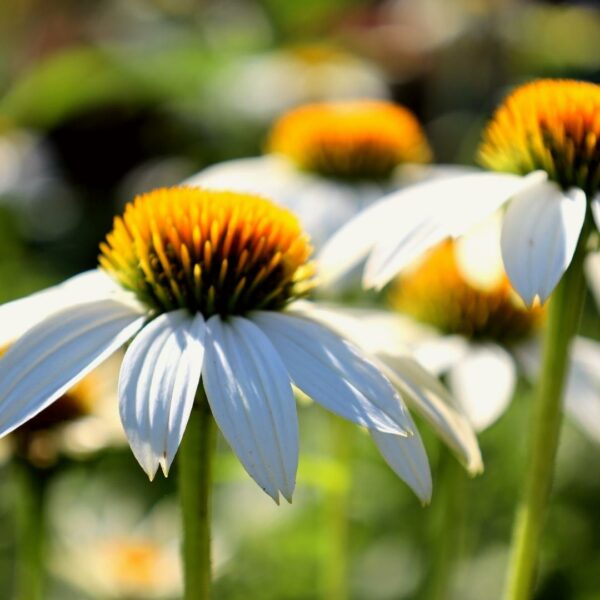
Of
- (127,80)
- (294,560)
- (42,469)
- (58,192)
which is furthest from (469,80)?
(42,469)

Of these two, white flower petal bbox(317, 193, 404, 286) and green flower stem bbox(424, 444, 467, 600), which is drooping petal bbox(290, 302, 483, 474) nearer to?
white flower petal bbox(317, 193, 404, 286)

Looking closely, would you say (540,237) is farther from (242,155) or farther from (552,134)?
(242,155)

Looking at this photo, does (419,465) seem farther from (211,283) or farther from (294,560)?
(294,560)

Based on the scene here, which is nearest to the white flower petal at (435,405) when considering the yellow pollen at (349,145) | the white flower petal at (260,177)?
the white flower petal at (260,177)

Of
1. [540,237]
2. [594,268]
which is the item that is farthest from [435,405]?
[594,268]

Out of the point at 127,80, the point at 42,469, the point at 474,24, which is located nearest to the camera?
the point at 42,469
